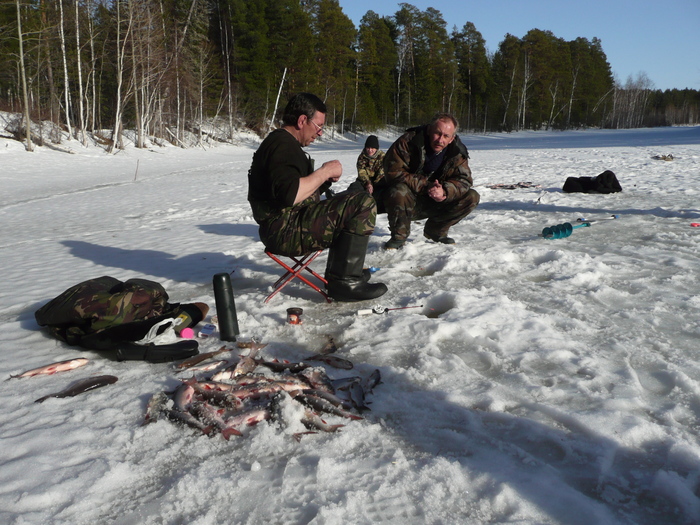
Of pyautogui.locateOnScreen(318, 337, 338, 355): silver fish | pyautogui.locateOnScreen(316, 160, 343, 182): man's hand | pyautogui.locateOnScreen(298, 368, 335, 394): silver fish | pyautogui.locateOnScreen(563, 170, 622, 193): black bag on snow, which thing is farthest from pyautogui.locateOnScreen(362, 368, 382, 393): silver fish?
pyautogui.locateOnScreen(563, 170, 622, 193): black bag on snow

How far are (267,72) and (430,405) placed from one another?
47169mm

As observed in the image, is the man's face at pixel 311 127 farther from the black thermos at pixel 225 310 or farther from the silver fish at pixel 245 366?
the silver fish at pixel 245 366

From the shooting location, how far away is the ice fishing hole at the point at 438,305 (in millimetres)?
3619

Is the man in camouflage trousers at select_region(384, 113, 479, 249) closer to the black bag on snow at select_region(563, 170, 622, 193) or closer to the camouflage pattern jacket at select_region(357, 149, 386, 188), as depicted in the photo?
the camouflage pattern jacket at select_region(357, 149, 386, 188)

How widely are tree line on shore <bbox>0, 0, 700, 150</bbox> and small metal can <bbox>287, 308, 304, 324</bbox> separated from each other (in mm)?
22239

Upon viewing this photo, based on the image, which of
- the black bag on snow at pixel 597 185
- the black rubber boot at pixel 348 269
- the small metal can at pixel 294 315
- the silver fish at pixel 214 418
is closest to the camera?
the silver fish at pixel 214 418

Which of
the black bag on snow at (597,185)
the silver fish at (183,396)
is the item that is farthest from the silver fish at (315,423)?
the black bag on snow at (597,185)

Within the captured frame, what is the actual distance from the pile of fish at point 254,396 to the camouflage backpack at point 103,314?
63cm

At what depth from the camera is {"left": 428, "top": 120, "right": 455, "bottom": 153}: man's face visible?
5008 millimetres

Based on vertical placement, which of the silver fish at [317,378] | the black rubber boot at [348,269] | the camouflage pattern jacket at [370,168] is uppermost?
the camouflage pattern jacket at [370,168]

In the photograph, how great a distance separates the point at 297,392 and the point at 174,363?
3.11 feet

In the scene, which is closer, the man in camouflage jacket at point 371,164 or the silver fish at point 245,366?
the silver fish at point 245,366

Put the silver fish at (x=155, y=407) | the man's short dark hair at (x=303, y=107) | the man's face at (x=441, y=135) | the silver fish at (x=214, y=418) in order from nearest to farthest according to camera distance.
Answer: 1. the silver fish at (x=214, y=418)
2. the silver fish at (x=155, y=407)
3. the man's short dark hair at (x=303, y=107)
4. the man's face at (x=441, y=135)

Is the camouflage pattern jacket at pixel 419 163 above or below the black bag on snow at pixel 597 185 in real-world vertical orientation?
above
